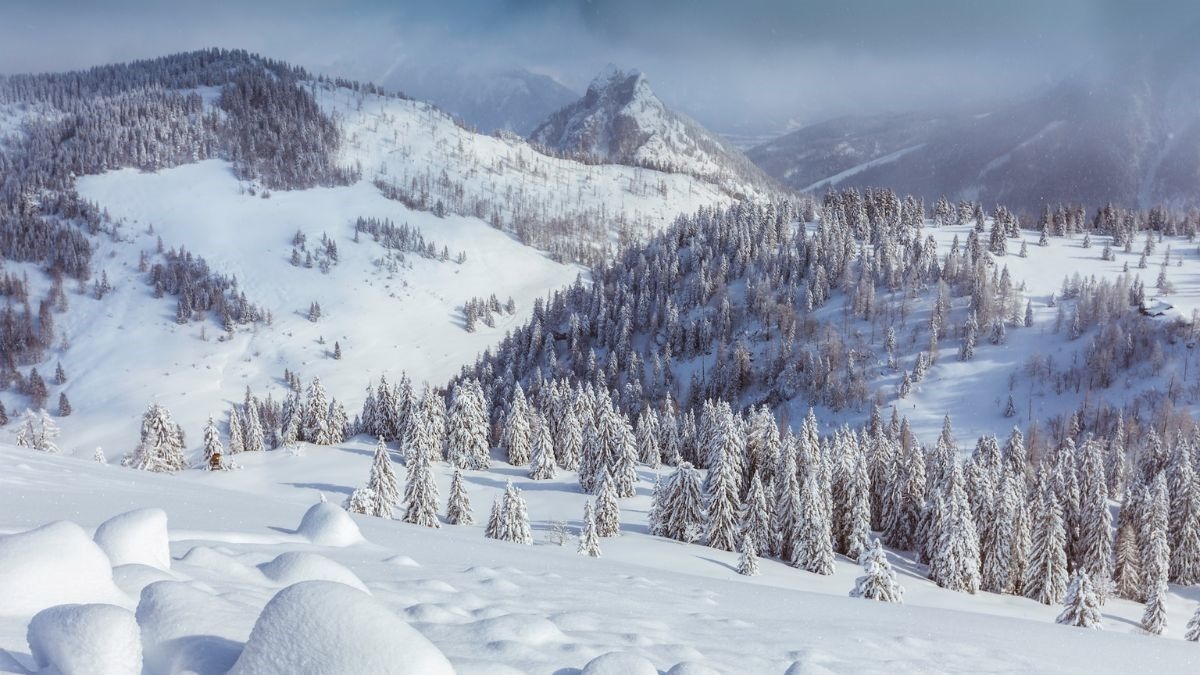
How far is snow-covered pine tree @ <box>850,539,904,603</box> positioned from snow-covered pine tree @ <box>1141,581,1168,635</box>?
78.1ft

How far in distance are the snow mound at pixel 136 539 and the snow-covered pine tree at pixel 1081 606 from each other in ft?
168

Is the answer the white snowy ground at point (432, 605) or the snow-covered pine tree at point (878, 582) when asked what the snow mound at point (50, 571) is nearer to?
the white snowy ground at point (432, 605)

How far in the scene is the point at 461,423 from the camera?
74.2m

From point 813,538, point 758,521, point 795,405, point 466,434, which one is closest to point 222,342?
point 466,434

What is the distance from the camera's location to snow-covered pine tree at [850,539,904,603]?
124 ft

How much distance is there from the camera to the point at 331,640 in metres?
4.17

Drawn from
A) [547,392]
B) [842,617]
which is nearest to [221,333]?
[547,392]

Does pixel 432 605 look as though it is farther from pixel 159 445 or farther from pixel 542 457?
pixel 159 445

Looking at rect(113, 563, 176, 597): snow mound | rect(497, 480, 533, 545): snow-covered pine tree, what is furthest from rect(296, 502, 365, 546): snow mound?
rect(497, 480, 533, 545): snow-covered pine tree

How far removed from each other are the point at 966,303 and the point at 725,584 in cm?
13964

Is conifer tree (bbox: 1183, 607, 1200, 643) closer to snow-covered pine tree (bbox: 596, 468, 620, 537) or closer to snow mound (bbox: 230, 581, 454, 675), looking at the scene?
snow-covered pine tree (bbox: 596, 468, 620, 537)

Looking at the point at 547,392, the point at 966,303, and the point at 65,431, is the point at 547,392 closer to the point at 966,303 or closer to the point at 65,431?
the point at 966,303

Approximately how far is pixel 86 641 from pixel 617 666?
3753 mm

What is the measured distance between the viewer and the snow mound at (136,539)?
22.3 feet
